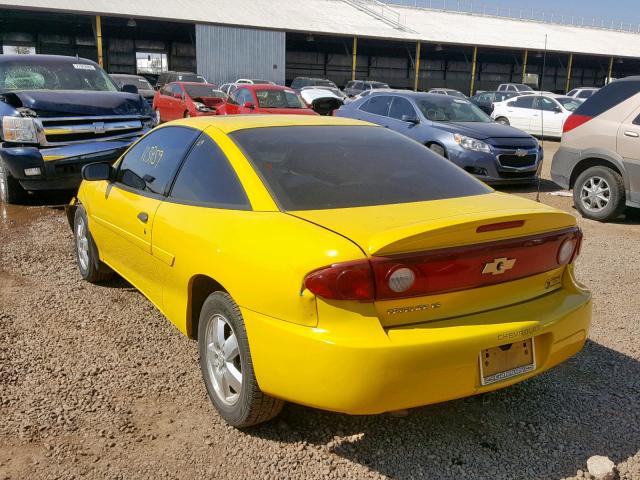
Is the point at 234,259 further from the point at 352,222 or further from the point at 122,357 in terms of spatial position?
the point at 122,357

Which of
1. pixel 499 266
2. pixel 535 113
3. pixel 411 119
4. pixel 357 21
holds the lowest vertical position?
pixel 535 113

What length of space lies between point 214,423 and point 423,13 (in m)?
47.7

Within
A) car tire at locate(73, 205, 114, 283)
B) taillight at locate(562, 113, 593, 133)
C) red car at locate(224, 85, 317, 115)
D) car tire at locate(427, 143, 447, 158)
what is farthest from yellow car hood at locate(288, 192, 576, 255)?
red car at locate(224, 85, 317, 115)

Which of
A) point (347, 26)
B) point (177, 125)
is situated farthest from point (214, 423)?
point (347, 26)

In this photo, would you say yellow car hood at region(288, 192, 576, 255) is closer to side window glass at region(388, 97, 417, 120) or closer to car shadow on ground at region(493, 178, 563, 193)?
car shadow on ground at region(493, 178, 563, 193)

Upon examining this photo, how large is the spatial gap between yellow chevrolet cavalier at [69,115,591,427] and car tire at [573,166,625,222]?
488cm

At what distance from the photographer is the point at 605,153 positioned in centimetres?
739

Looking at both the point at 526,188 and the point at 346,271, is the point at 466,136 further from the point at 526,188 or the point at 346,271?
the point at 346,271

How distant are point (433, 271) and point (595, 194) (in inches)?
244

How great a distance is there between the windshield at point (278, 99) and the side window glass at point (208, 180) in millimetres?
11116

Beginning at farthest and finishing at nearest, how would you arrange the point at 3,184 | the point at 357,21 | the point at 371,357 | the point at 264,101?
the point at 357,21
the point at 264,101
the point at 3,184
the point at 371,357

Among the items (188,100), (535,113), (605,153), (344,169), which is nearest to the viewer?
(344,169)

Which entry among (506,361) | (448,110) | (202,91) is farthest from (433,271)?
(202,91)

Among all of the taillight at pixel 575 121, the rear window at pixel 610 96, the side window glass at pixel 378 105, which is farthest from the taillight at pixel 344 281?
the side window glass at pixel 378 105
